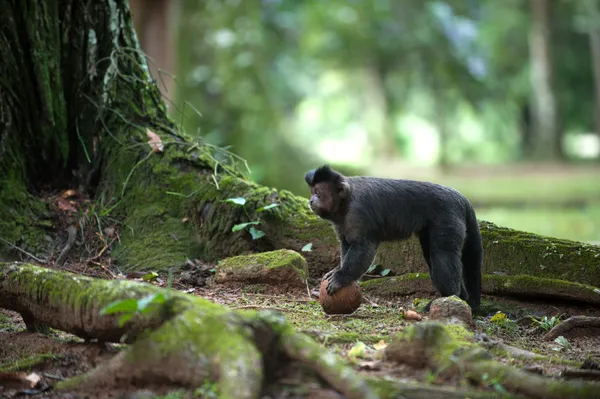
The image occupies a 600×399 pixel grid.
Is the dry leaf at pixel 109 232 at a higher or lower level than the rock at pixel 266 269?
higher

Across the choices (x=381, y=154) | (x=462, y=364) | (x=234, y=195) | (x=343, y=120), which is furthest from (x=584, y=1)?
(x=462, y=364)

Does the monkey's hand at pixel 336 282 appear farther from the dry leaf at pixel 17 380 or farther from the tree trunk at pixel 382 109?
the tree trunk at pixel 382 109

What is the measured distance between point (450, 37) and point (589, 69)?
7728 millimetres

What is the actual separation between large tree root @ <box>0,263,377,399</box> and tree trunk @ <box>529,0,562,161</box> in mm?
23066

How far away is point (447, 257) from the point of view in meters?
6.15

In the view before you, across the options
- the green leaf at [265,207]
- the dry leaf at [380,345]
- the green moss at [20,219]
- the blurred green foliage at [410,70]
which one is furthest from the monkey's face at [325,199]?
the blurred green foliage at [410,70]

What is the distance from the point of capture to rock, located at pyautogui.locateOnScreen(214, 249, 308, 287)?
6.53 m

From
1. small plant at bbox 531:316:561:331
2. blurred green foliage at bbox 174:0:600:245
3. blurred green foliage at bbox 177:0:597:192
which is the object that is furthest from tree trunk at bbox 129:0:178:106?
small plant at bbox 531:316:561:331

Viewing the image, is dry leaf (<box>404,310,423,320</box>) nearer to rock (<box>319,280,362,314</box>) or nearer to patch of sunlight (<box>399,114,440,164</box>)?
rock (<box>319,280,362,314</box>)

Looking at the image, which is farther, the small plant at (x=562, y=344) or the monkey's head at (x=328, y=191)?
the monkey's head at (x=328, y=191)

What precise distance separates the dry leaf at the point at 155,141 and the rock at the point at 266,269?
1.67 metres

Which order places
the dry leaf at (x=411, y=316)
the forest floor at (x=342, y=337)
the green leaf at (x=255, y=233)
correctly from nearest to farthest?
the forest floor at (x=342, y=337) < the dry leaf at (x=411, y=316) < the green leaf at (x=255, y=233)

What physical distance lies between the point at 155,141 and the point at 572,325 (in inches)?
181

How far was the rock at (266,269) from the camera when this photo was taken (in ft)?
21.4
